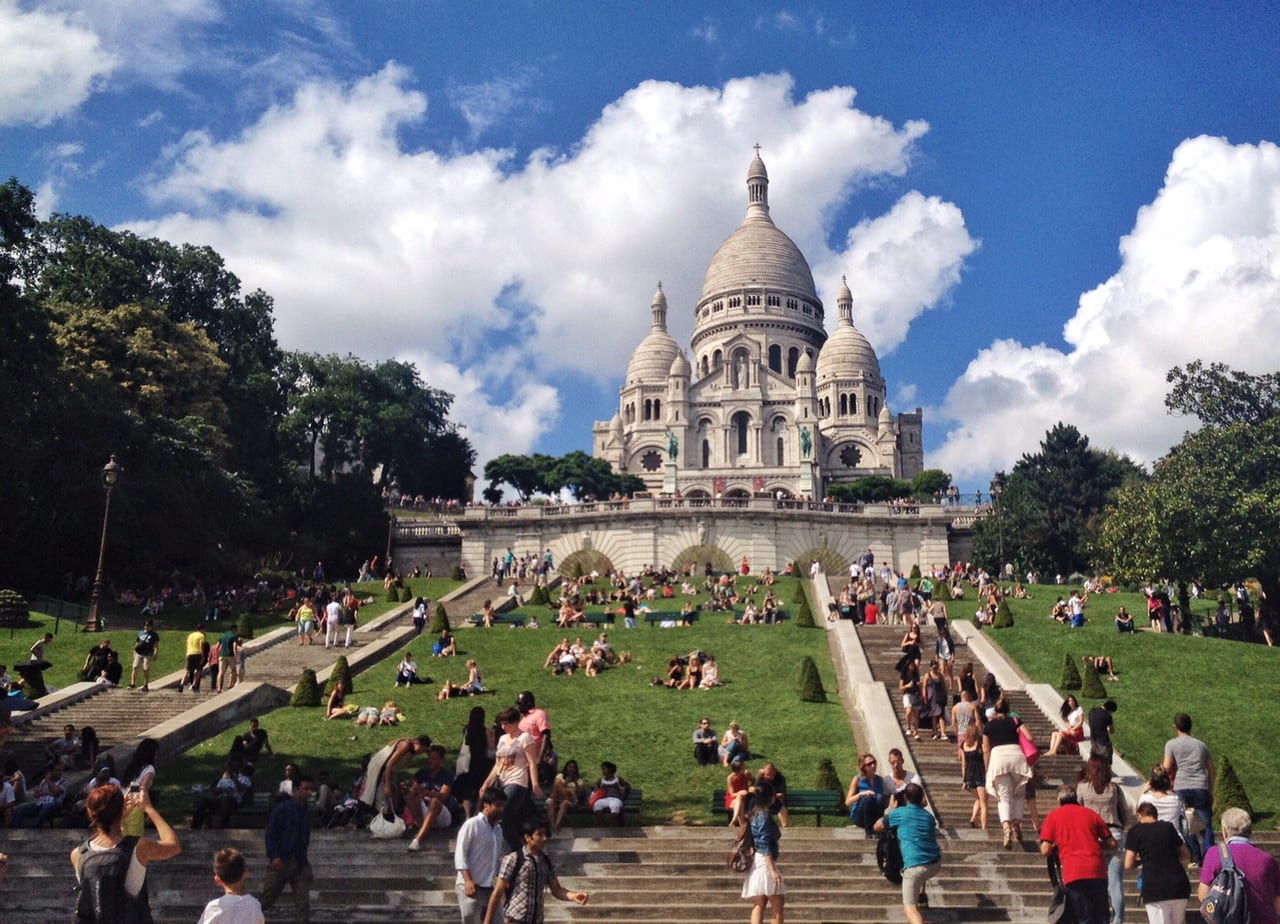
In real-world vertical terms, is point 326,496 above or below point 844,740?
above

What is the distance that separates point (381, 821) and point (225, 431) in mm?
37445

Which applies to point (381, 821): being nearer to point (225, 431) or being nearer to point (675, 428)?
point (225, 431)

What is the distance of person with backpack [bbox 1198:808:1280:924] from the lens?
7852 millimetres

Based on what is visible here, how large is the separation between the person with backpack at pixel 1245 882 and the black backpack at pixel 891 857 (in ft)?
10.1

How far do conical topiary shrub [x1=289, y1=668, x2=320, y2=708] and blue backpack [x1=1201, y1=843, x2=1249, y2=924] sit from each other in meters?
16.0

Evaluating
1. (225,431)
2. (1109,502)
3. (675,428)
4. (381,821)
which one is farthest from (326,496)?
(675,428)

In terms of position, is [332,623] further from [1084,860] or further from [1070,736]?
[1084,860]

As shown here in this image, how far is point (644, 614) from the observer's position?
31.1m

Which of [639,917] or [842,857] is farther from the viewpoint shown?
[842,857]

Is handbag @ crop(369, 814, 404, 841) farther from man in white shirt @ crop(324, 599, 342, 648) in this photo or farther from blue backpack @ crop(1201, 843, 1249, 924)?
man in white shirt @ crop(324, 599, 342, 648)

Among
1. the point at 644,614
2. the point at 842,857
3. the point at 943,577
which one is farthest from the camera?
the point at 943,577

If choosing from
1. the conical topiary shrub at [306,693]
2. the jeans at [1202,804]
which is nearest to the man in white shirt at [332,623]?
the conical topiary shrub at [306,693]

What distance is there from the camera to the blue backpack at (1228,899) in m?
7.86

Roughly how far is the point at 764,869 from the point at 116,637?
21.4 metres
